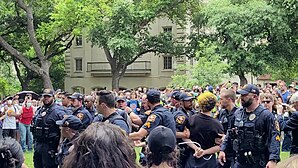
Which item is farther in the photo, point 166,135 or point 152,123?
point 152,123

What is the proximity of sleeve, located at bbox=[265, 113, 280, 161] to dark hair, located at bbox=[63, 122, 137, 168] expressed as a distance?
179 inches

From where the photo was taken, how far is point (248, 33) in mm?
32531

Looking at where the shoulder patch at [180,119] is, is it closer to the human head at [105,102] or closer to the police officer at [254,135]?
the police officer at [254,135]

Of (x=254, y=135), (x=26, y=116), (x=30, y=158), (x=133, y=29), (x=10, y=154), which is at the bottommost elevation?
(x=30, y=158)

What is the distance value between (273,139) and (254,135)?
294 millimetres

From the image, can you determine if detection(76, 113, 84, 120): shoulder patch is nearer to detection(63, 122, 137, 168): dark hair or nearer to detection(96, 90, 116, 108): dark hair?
detection(96, 90, 116, 108): dark hair

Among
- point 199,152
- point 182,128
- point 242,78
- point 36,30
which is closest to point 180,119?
point 182,128

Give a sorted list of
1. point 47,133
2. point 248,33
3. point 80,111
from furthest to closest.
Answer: point 248,33
point 80,111
point 47,133

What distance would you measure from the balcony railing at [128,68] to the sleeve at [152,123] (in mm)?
37864

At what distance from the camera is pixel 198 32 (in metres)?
38.9

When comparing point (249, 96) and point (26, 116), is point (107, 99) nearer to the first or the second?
point (249, 96)

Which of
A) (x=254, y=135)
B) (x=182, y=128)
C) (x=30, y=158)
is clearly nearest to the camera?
(x=254, y=135)

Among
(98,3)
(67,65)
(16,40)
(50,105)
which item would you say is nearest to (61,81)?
(67,65)

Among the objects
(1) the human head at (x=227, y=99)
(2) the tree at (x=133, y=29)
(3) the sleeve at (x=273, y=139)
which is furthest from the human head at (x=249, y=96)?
(2) the tree at (x=133, y=29)
